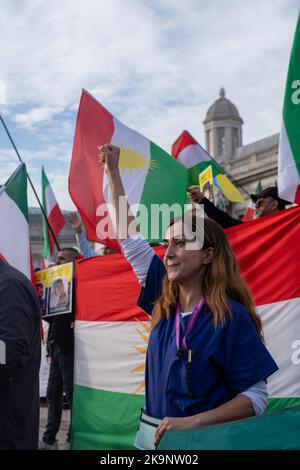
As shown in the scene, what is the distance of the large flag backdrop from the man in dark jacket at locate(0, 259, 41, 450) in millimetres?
1893

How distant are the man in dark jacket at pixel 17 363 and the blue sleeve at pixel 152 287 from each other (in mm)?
482

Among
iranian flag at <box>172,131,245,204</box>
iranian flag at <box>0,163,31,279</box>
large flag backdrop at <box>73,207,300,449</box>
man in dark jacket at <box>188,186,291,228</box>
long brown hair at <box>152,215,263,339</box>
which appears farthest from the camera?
iranian flag at <box>172,131,245,204</box>

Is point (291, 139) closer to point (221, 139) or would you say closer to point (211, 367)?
point (211, 367)

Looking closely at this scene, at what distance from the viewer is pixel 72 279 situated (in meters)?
5.61

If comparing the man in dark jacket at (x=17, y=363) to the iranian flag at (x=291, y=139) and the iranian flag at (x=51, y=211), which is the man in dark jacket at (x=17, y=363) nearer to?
the iranian flag at (x=291, y=139)

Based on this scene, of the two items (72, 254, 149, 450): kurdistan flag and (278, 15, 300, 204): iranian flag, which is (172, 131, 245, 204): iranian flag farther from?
(278, 15, 300, 204): iranian flag

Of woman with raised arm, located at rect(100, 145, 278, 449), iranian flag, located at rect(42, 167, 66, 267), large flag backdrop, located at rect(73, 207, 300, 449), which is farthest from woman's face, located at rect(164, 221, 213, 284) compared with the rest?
iranian flag, located at rect(42, 167, 66, 267)

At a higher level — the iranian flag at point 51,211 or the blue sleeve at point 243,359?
the iranian flag at point 51,211

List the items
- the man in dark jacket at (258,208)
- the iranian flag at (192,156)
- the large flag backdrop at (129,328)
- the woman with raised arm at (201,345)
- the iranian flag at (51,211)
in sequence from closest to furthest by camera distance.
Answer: the woman with raised arm at (201,345) < the large flag backdrop at (129,328) < the man in dark jacket at (258,208) < the iranian flag at (192,156) < the iranian flag at (51,211)

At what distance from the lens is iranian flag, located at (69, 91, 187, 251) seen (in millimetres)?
5684

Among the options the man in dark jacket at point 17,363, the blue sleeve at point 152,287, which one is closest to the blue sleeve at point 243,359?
the blue sleeve at point 152,287

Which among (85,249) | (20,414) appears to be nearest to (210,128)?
(85,249)

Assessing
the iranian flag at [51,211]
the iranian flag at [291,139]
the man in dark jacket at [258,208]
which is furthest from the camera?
the iranian flag at [51,211]

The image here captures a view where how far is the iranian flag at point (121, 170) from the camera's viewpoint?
5684 millimetres
